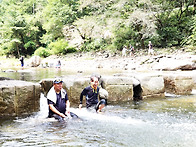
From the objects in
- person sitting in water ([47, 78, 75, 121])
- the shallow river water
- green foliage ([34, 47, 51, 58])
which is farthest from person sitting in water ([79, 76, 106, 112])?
green foliage ([34, 47, 51, 58])

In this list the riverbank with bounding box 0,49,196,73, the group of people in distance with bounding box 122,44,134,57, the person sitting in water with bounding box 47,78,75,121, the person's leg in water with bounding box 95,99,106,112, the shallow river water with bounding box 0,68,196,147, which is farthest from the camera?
the group of people in distance with bounding box 122,44,134,57

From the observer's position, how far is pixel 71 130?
172 inches

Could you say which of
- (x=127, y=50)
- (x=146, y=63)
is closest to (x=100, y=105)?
(x=146, y=63)

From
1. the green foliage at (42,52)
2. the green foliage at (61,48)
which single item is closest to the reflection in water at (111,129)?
the green foliage at (61,48)

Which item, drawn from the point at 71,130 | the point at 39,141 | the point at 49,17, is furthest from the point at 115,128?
the point at 49,17

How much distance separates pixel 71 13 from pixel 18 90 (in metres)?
29.3

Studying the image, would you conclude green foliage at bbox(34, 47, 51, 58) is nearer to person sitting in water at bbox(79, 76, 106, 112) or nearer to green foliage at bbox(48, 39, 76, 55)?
green foliage at bbox(48, 39, 76, 55)

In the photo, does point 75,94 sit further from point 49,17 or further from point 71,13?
point 49,17

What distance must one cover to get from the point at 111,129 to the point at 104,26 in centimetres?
2587

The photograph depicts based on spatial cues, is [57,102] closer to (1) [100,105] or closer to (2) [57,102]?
(2) [57,102]

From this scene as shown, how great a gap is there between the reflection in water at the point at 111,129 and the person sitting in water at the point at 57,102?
0.61 feet

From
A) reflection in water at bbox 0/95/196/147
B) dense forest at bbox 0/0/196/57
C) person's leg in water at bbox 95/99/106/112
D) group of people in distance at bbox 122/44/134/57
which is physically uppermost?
dense forest at bbox 0/0/196/57

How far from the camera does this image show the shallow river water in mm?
3691

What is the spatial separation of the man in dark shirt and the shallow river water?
0.18 m
